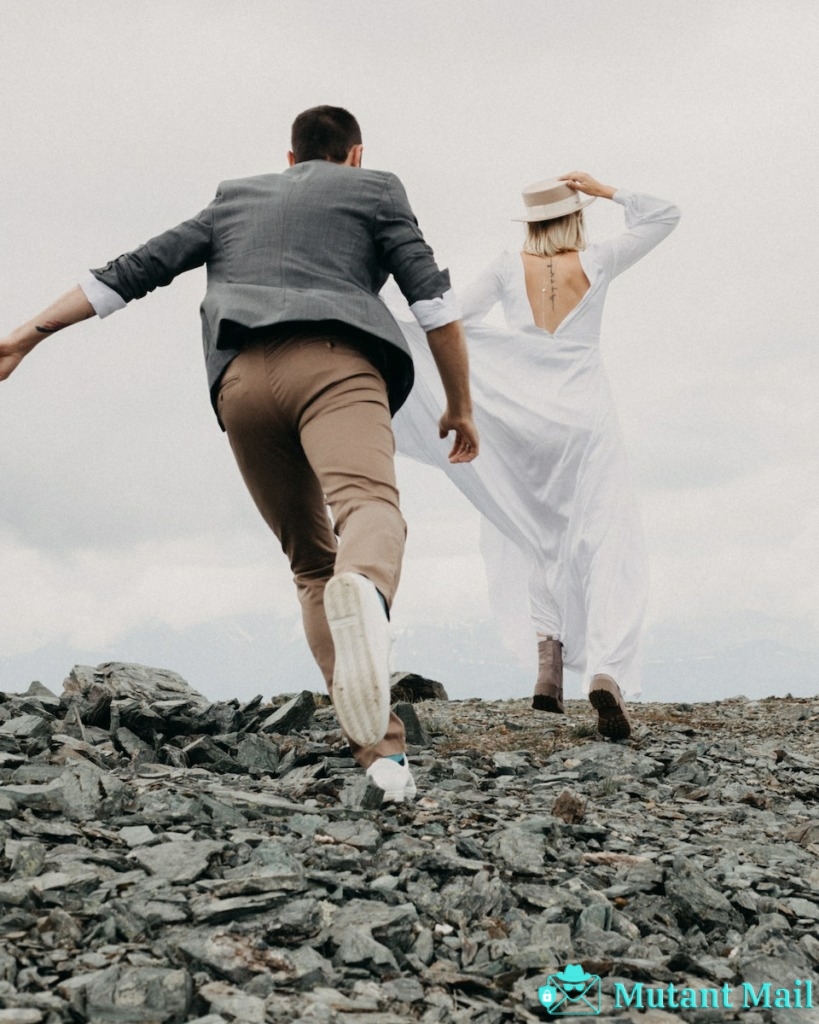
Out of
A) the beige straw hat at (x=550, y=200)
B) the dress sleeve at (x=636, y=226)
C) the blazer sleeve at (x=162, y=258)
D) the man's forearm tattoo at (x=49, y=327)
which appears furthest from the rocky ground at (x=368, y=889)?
the beige straw hat at (x=550, y=200)

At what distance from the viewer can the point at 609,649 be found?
23.2 ft

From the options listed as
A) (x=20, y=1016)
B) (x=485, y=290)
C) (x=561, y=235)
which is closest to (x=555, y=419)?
(x=485, y=290)

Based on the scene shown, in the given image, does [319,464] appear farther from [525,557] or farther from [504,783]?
[525,557]

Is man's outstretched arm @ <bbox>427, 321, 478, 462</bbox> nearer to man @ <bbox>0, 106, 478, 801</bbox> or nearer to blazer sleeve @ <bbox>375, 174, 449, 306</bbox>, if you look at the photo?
man @ <bbox>0, 106, 478, 801</bbox>

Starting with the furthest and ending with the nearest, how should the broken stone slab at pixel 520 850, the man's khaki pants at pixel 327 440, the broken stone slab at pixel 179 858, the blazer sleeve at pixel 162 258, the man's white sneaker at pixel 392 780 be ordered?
the blazer sleeve at pixel 162 258 → the man's white sneaker at pixel 392 780 → the man's khaki pants at pixel 327 440 → the broken stone slab at pixel 520 850 → the broken stone slab at pixel 179 858

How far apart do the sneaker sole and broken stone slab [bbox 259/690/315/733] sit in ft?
5.96

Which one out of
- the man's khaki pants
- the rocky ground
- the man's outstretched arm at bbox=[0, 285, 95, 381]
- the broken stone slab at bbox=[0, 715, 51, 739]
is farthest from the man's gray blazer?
the broken stone slab at bbox=[0, 715, 51, 739]

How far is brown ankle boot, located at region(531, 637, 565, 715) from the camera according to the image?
799 cm

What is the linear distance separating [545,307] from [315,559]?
12.2 ft

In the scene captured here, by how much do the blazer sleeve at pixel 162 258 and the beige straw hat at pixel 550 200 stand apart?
11.6 ft

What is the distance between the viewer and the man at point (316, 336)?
4250mm

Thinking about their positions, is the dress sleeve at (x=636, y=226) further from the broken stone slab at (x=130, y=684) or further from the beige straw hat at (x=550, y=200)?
the broken stone slab at (x=130, y=684)

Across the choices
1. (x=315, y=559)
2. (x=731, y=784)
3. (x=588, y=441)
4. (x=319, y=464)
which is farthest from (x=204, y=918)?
(x=588, y=441)

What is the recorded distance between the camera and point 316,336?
433 centimetres
